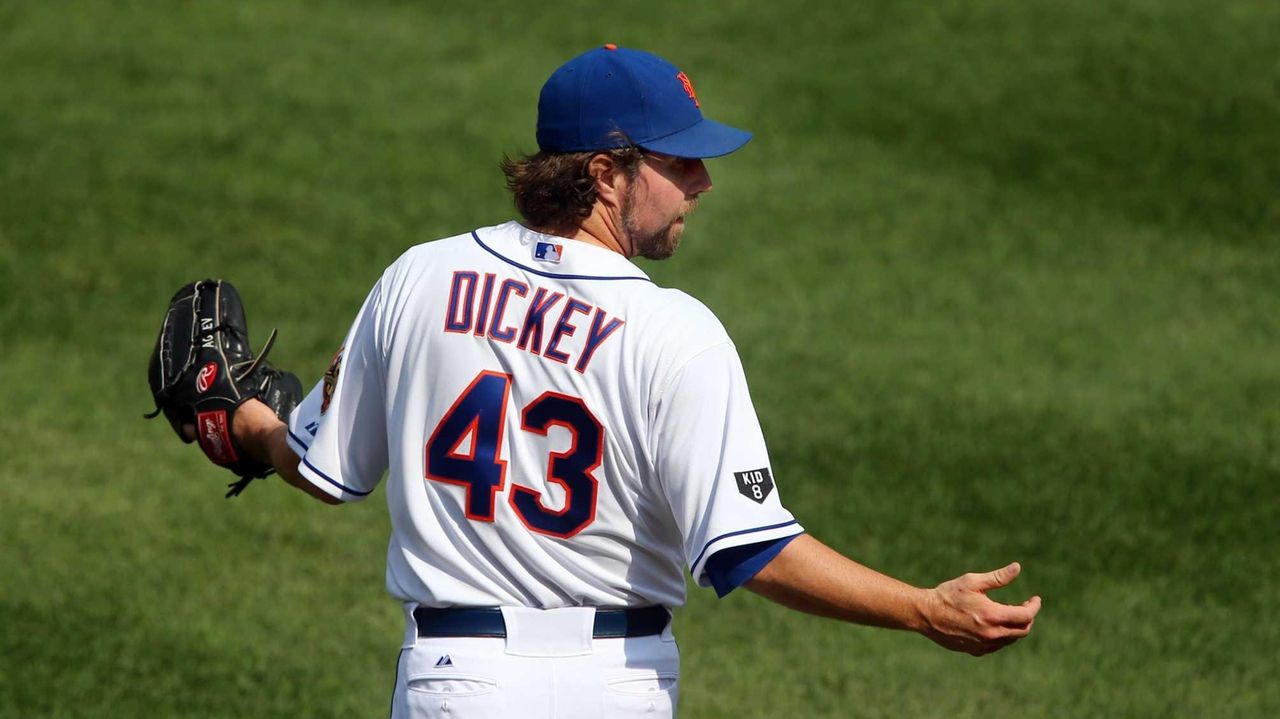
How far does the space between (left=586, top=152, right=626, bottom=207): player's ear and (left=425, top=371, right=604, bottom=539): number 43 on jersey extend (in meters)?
0.45

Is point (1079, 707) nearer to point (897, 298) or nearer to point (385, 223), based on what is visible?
point (897, 298)

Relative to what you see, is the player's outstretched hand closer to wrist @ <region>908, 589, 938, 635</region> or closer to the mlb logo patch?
wrist @ <region>908, 589, 938, 635</region>

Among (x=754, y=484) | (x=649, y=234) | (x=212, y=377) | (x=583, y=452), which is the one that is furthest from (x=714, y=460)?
(x=212, y=377)

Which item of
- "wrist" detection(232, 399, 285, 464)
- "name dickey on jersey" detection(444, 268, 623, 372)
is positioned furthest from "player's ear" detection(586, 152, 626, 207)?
"wrist" detection(232, 399, 285, 464)

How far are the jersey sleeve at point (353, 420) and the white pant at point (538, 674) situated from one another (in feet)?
1.52

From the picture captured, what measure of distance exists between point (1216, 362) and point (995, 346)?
4.46 ft

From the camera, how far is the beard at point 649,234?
3238mm

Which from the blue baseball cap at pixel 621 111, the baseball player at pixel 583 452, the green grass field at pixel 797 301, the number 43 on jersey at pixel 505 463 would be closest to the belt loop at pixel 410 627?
the baseball player at pixel 583 452

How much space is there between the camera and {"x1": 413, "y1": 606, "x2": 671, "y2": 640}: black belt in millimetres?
3100

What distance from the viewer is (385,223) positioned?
1116 centimetres

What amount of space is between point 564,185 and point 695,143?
0.94 ft

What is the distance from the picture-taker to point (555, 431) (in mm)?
3061

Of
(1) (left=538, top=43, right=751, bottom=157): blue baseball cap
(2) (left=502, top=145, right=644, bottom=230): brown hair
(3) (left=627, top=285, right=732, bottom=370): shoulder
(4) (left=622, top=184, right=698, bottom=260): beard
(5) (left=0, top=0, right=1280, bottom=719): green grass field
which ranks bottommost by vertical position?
(5) (left=0, top=0, right=1280, bottom=719): green grass field

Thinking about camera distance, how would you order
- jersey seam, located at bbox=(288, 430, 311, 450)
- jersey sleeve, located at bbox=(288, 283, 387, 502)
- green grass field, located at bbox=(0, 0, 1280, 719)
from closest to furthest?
jersey sleeve, located at bbox=(288, 283, 387, 502) → jersey seam, located at bbox=(288, 430, 311, 450) → green grass field, located at bbox=(0, 0, 1280, 719)
